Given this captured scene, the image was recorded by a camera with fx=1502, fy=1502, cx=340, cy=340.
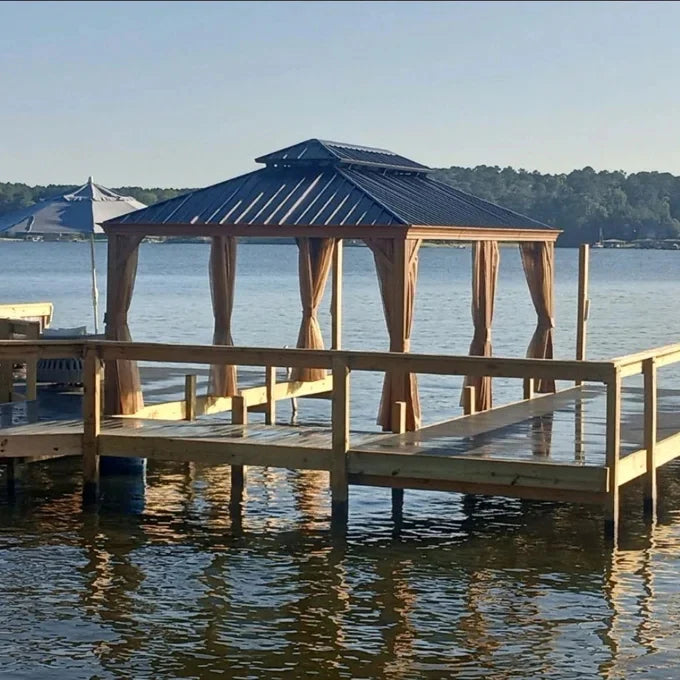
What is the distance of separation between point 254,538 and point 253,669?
3772mm

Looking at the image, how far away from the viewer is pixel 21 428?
14156 millimetres

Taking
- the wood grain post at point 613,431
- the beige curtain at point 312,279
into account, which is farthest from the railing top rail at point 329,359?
the beige curtain at point 312,279

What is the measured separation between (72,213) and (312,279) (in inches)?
128

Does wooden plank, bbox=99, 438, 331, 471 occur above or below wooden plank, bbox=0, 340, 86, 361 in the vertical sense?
below

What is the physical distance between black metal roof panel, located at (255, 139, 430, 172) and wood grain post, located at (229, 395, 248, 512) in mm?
3976

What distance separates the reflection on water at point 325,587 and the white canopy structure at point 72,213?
4.52 metres

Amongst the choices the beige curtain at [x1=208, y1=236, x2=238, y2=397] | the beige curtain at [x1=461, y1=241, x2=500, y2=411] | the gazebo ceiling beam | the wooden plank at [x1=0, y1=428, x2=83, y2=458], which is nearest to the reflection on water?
the wooden plank at [x1=0, y1=428, x2=83, y2=458]

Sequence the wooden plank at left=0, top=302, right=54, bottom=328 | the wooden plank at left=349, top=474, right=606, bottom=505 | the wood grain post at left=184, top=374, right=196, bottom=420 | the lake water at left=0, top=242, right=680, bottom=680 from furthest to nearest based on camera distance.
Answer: the wooden plank at left=0, top=302, right=54, bottom=328 < the wood grain post at left=184, top=374, right=196, bottom=420 < the wooden plank at left=349, top=474, right=606, bottom=505 < the lake water at left=0, top=242, right=680, bottom=680

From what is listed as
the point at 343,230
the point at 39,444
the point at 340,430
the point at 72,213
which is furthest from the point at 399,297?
the point at 72,213

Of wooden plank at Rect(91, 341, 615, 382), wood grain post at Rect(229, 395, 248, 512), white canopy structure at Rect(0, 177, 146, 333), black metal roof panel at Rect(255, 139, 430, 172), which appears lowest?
wood grain post at Rect(229, 395, 248, 512)

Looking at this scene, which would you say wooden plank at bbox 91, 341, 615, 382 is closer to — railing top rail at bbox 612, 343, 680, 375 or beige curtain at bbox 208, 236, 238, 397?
railing top rail at bbox 612, 343, 680, 375

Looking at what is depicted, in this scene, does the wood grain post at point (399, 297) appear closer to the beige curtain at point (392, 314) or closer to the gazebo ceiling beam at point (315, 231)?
the beige curtain at point (392, 314)

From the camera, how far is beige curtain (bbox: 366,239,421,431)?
50.5 feet

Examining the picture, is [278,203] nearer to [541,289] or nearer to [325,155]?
[325,155]
